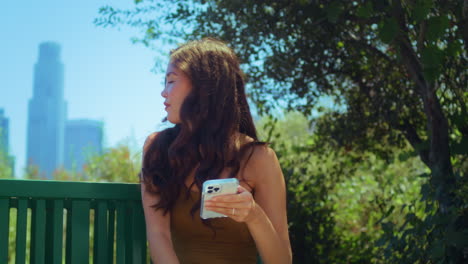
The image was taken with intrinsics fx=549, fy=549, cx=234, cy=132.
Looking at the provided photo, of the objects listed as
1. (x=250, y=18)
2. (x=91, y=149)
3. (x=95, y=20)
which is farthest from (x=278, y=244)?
(x=91, y=149)

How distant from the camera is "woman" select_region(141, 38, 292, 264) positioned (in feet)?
8.04

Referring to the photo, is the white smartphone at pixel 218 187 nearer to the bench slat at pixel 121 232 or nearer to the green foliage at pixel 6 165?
the bench slat at pixel 121 232

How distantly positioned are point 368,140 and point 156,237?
344cm

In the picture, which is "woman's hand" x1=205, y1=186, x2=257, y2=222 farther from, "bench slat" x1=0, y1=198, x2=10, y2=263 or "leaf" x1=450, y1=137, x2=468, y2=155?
"leaf" x1=450, y1=137, x2=468, y2=155

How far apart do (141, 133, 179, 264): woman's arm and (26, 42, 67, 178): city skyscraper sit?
77511 mm

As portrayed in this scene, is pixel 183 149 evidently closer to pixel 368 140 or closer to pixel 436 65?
pixel 436 65

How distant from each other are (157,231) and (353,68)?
10.0ft

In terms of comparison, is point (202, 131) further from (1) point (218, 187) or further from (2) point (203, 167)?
(1) point (218, 187)

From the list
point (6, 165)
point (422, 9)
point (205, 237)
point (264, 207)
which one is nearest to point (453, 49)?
point (422, 9)

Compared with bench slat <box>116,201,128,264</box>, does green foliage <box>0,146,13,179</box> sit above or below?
above

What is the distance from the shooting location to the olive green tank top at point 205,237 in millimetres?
2471

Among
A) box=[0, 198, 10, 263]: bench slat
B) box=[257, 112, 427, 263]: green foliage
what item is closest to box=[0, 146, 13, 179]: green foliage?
box=[257, 112, 427, 263]: green foliage

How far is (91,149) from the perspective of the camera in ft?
36.2

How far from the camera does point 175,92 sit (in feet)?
8.26
